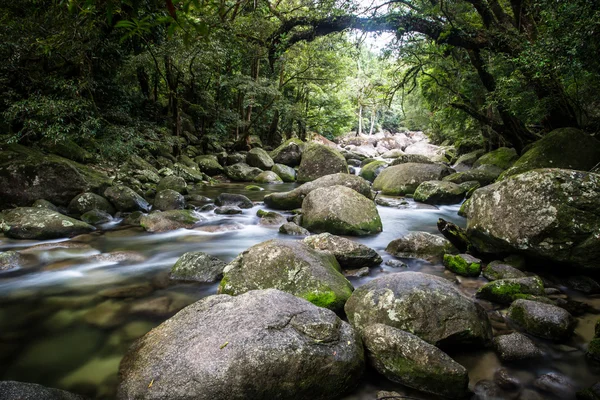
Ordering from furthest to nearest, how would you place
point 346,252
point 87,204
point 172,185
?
point 172,185 → point 87,204 → point 346,252

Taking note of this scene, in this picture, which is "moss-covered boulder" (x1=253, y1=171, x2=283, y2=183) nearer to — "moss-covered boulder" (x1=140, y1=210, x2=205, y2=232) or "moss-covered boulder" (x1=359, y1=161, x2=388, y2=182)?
"moss-covered boulder" (x1=359, y1=161, x2=388, y2=182)

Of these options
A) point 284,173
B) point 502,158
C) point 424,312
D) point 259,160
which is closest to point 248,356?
point 424,312

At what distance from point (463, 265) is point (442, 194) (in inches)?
226

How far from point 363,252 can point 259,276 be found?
1993 millimetres

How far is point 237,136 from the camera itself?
19.4 meters

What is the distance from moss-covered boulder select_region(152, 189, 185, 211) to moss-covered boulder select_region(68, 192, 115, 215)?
115cm

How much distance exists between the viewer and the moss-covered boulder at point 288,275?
3.63 metres

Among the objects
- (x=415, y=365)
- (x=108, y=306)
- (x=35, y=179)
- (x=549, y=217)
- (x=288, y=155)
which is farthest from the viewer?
(x=288, y=155)

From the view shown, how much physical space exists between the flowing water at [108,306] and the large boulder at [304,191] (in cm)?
200

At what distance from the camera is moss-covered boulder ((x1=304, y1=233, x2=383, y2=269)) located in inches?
198

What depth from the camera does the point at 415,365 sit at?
256cm

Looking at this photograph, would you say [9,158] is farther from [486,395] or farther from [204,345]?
[486,395]

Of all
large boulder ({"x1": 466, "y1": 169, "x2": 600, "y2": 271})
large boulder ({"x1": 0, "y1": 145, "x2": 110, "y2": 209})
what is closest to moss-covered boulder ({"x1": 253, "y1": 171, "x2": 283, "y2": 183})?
large boulder ({"x1": 0, "y1": 145, "x2": 110, "y2": 209})

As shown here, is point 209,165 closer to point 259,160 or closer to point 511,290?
point 259,160
